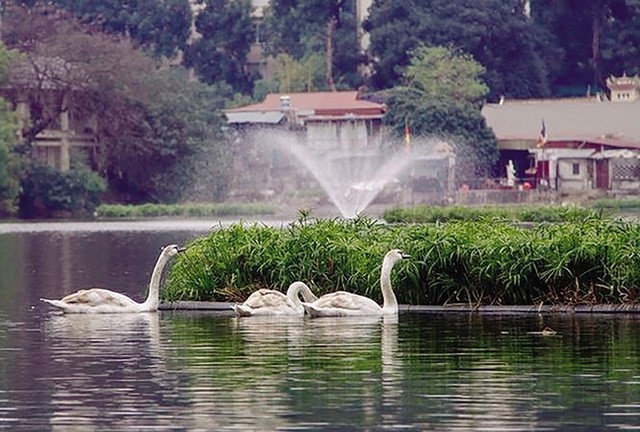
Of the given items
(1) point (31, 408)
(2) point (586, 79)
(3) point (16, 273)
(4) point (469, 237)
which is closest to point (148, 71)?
(2) point (586, 79)

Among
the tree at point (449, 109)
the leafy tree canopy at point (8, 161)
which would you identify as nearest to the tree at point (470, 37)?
the tree at point (449, 109)

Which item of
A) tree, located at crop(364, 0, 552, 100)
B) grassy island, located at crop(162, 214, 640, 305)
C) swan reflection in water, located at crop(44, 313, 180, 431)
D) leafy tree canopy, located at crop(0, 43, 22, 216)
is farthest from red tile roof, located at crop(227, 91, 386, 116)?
swan reflection in water, located at crop(44, 313, 180, 431)

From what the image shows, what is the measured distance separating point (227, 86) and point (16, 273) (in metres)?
76.2

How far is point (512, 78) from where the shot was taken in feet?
362

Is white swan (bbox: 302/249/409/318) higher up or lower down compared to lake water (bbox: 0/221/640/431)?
higher up

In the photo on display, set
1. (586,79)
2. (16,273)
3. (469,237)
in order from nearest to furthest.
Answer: (469,237) → (16,273) → (586,79)

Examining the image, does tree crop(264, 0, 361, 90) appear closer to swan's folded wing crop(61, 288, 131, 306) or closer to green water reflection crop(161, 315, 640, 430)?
swan's folded wing crop(61, 288, 131, 306)

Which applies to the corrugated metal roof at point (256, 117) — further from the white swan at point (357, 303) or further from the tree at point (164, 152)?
the white swan at point (357, 303)

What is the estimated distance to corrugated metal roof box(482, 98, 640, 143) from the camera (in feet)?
326

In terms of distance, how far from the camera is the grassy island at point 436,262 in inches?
983

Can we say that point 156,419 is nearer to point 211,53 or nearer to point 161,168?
point 161,168

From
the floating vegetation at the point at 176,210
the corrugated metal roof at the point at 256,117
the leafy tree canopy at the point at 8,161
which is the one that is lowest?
the floating vegetation at the point at 176,210

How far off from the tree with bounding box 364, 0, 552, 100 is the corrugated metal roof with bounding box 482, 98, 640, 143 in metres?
5.06

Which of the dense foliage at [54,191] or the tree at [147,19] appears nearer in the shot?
the dense foliage at [54,191]
